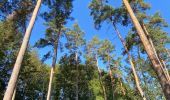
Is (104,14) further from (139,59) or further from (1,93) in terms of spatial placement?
(1,93)

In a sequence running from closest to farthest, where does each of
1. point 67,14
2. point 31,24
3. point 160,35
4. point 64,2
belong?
point 31,24 < point 64,2 < point 67,14 < point 160,35

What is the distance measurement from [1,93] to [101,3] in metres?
15.1

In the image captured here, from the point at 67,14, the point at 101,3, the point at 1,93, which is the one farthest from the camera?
the point at 1,93

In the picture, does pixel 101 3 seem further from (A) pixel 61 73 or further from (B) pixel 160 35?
(A) pixel 61 73

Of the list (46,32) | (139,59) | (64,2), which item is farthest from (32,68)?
(64,2)

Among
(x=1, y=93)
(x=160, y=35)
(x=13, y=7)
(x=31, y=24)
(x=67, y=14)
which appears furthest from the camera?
(x=1, y=93)

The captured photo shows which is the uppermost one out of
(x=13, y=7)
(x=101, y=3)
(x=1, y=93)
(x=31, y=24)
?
(x=101, y=3)

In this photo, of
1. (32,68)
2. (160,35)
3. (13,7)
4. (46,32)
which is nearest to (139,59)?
(160,35)

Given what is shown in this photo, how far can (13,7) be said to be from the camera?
1705 cm

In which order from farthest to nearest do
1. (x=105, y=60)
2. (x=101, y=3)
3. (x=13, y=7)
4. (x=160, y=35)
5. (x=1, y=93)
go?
(x=105, y=60) → (x=1, y=93) → (x=160, y=35) → (x=101, y=3) → (x=13, y=7)

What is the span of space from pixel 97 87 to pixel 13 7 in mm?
21090

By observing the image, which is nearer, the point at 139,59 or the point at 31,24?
the point at 31,24

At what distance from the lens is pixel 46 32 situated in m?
23.5

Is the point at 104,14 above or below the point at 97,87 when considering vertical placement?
above
